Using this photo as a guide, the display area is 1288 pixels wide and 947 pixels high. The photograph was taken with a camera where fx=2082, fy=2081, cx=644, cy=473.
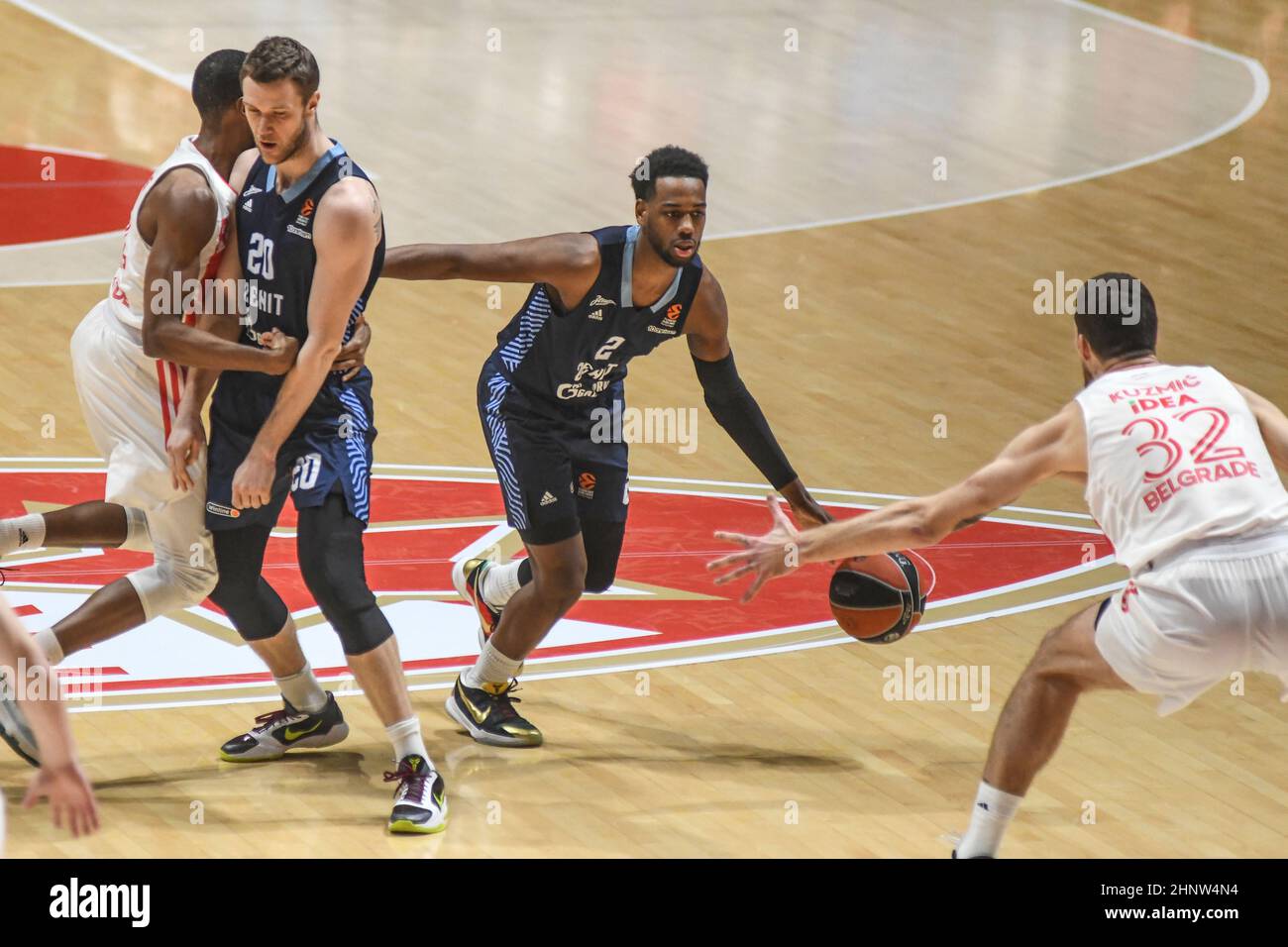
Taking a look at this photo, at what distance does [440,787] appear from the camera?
620cm

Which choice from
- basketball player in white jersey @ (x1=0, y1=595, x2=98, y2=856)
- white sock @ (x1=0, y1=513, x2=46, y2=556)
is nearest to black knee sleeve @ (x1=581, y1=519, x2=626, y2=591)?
white sock @ (x1=0, y1=513, x2=46, y2=556)

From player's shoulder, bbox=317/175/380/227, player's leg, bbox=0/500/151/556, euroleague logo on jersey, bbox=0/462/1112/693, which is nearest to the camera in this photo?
player's shoulder, bbox=317/175/380/227

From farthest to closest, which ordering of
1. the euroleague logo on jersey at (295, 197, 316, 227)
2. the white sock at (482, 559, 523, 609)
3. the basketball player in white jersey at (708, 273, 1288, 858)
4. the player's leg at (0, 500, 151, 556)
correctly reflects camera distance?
the white sock at (482, 559, 523, 609) < the player's leg at (0, 500, 151, 556) < the euroleague logo on jersey at (295, 197, 316, 227) < the basketball player in white jersey at (708, 273, 1288, 858)

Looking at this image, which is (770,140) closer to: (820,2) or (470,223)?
(470,223)

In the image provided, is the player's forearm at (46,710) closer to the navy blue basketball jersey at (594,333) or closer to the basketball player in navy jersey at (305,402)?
the basketball player in navy jersey at (305,402)

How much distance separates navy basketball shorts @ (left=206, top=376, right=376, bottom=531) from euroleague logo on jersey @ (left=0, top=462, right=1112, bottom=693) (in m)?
0.99

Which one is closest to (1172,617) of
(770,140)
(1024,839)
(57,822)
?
(1024,839)

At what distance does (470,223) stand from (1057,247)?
3562 mm

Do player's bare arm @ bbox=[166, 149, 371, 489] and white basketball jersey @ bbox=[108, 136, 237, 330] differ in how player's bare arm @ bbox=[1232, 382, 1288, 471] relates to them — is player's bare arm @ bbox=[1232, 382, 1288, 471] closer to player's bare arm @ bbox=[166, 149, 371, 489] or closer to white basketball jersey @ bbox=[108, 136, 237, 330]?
player's bare arm @ bbox=[166, 149, 371, 489]

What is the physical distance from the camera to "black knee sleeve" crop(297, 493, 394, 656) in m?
6.04

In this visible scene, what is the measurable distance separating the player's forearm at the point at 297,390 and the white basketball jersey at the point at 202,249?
0.45 meters

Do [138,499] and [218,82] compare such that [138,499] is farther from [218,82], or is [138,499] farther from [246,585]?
[218,82]

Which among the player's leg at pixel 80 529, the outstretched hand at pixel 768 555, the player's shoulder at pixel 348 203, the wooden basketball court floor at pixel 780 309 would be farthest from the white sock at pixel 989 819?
the player's leg at pixel 80 529

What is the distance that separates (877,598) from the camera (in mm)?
6727
